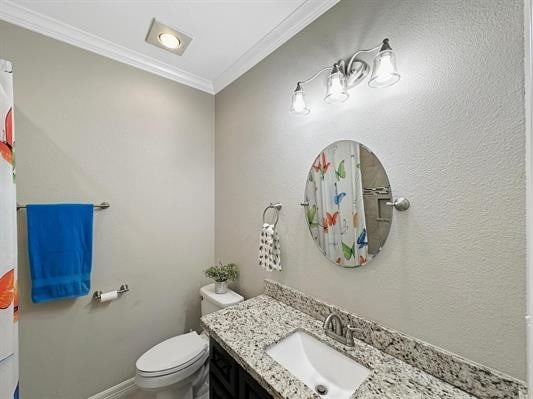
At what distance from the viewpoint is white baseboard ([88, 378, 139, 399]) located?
153 centimetres

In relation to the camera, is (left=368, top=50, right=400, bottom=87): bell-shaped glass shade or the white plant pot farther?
the white plant pot

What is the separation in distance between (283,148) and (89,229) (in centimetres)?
135

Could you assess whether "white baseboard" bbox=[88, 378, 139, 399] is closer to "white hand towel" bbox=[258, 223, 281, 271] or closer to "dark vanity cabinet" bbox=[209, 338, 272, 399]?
"dark vanity cabinet" bbox=[209, 338, 272, 399]

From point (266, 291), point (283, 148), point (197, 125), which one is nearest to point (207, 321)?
point (266, 291)

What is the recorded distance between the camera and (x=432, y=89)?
85cm

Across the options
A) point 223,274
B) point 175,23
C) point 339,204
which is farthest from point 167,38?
point 223,274

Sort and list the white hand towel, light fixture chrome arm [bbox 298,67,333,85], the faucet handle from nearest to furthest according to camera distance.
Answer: the faucet handle → light fixture chrome arm [bbox 298,67,333,85] → the white hand towel

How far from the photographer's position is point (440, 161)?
83 centimetres

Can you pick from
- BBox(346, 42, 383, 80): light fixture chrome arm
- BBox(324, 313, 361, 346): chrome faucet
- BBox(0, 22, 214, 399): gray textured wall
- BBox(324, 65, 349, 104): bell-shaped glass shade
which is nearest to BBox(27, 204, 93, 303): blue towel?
BBox(0, 22, 214, 399): gray textured wall

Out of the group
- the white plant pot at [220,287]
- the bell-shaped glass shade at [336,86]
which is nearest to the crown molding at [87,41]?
the bell-shaped glass shade at [336,86]

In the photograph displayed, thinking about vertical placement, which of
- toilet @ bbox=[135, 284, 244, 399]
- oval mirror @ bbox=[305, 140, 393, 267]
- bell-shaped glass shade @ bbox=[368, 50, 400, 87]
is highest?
bell-shaped glass shade @ bbox=[368, 50, 400, 87]

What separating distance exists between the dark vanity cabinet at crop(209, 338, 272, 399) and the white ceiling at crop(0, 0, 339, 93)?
1795 mm

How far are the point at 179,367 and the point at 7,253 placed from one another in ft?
3.41

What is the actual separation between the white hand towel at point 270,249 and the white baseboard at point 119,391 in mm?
1364
